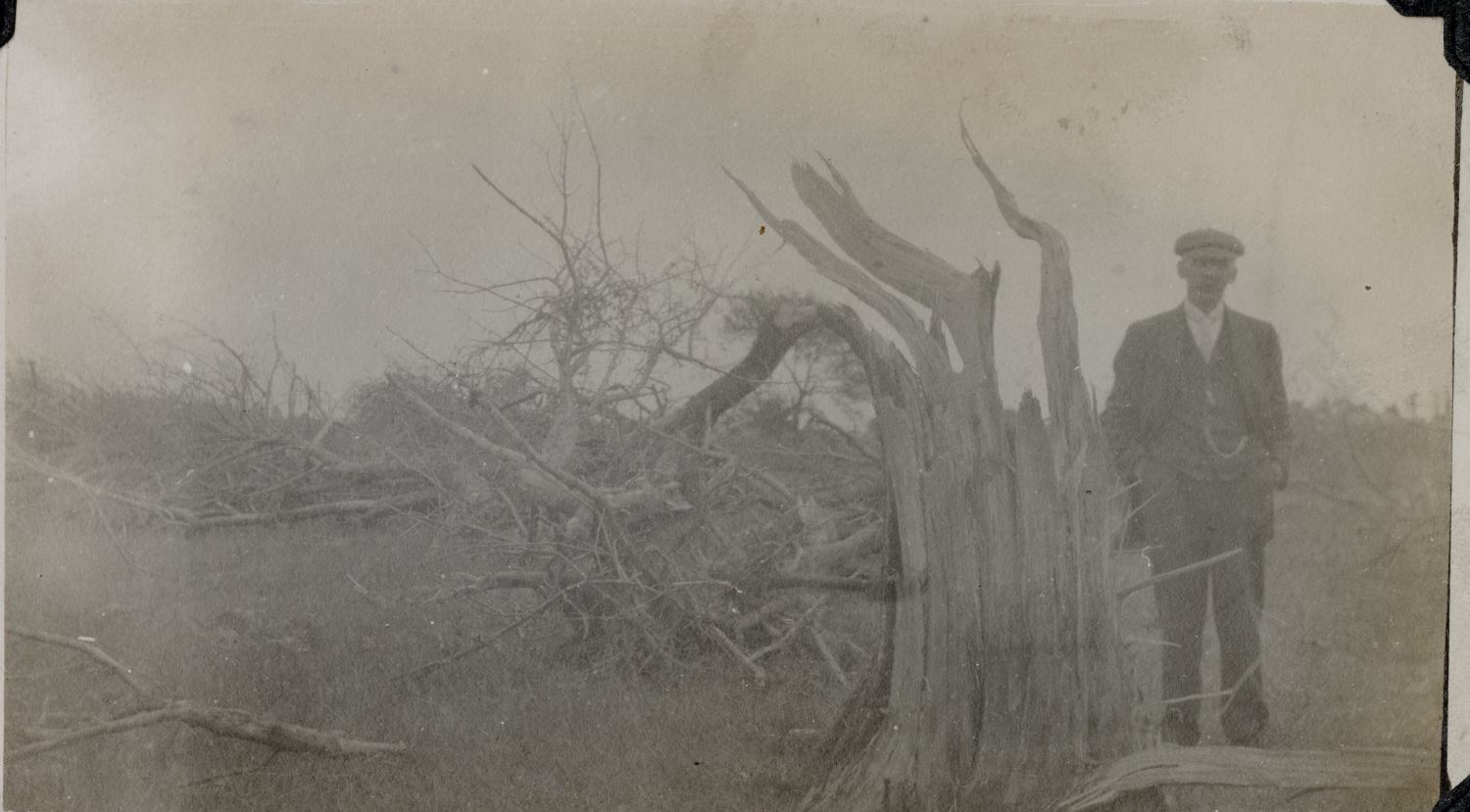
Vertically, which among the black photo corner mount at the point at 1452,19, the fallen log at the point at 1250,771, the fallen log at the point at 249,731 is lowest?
the fallen log at the point at 249,731

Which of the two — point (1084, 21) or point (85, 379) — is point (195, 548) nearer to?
point (85, 379)

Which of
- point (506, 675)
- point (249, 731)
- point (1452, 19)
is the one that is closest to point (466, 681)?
point (506, 675)

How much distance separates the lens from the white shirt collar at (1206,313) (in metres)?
2.91

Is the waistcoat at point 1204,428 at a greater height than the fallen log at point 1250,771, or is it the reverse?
the waistcoat at point 1204,428

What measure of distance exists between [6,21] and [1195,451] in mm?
3525

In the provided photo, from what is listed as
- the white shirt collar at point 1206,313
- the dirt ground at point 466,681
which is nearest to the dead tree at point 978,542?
the dirt ground at point 466,681

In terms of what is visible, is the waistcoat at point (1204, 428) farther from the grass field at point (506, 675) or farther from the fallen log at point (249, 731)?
the fallen log at point (249, 731)

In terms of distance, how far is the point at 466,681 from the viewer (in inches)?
115

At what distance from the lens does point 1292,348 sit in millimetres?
2926

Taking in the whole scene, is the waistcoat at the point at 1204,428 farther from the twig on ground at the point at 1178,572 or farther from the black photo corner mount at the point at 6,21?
the black photo corner mount at the point at 6,21

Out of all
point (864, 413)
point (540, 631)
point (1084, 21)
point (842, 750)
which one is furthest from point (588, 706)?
point (1084, 21)

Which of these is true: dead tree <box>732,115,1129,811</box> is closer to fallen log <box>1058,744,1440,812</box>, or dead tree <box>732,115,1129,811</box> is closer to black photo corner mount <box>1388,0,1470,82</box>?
fallen log <box>1058,744,1440,812</box>

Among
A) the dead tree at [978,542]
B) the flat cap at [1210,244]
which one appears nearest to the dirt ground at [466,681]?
the dead tree at [978,542]

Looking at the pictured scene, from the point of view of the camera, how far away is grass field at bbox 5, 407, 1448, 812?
290 centimetres
